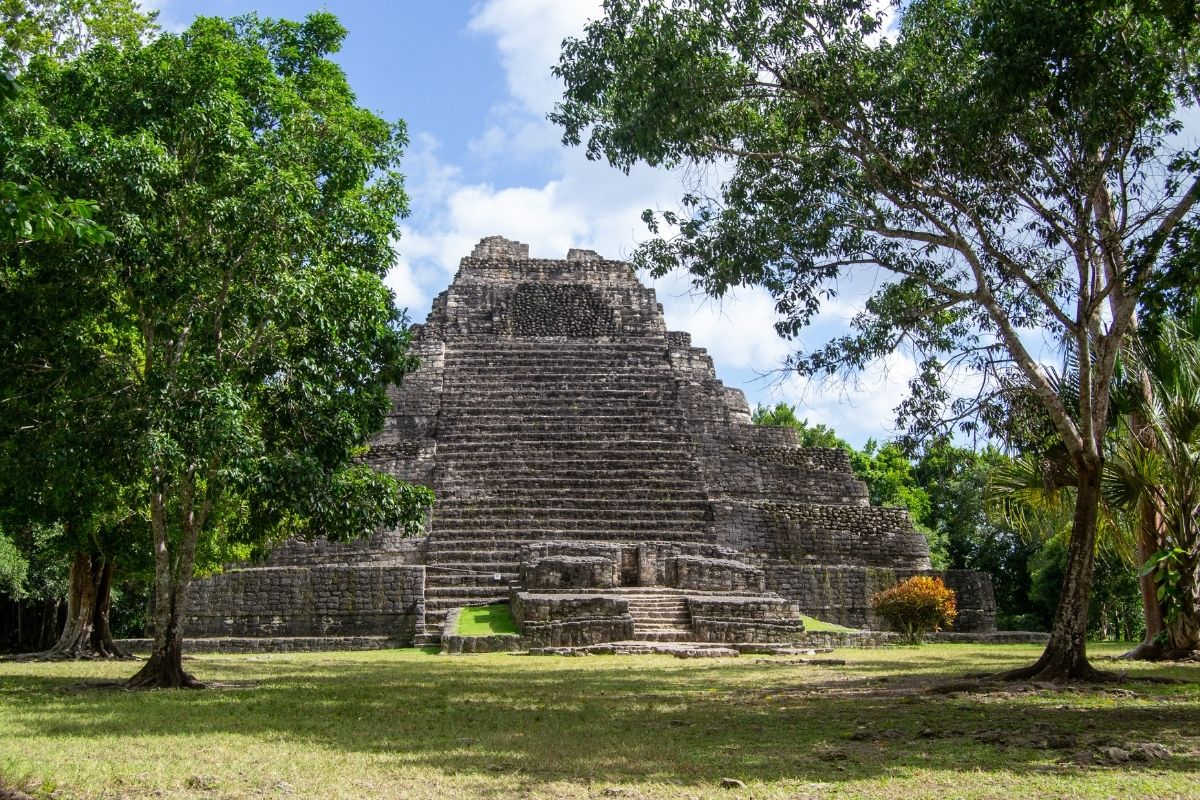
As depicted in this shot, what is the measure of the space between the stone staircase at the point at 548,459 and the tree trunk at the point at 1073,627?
28.6 feet

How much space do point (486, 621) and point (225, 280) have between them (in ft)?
22.3

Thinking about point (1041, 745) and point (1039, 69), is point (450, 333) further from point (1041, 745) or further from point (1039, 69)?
point (1041, 745)

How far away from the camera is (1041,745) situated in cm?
546

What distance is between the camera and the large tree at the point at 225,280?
852cm

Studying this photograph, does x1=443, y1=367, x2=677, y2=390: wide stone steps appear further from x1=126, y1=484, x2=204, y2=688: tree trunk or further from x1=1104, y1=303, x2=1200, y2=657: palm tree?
x1=126, y1=484, x2=204, y2=688: tree trunk

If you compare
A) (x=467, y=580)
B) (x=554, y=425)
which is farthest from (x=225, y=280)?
(x=554, y=425)

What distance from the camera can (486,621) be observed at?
14.5m

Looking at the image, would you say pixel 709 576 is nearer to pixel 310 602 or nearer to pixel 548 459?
pixel 548 459

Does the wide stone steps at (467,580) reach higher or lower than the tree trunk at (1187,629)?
higher

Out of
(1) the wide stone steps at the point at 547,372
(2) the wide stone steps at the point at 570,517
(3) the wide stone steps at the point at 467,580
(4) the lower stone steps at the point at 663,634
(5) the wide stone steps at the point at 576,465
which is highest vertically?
(1) the wide stone steps at the point at 547,372

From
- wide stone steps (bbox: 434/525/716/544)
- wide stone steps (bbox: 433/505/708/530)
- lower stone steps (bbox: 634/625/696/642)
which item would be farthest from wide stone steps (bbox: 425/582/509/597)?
lower stone steps (bbox: 634/625/696/642)

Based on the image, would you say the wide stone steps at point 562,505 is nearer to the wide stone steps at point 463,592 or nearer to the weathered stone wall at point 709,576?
the wide stone steps at point 463,592

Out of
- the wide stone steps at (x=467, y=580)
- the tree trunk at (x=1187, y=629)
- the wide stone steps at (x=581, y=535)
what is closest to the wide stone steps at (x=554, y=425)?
the wide stone steps at (x=581, y=535)

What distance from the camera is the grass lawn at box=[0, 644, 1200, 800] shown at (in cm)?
464
